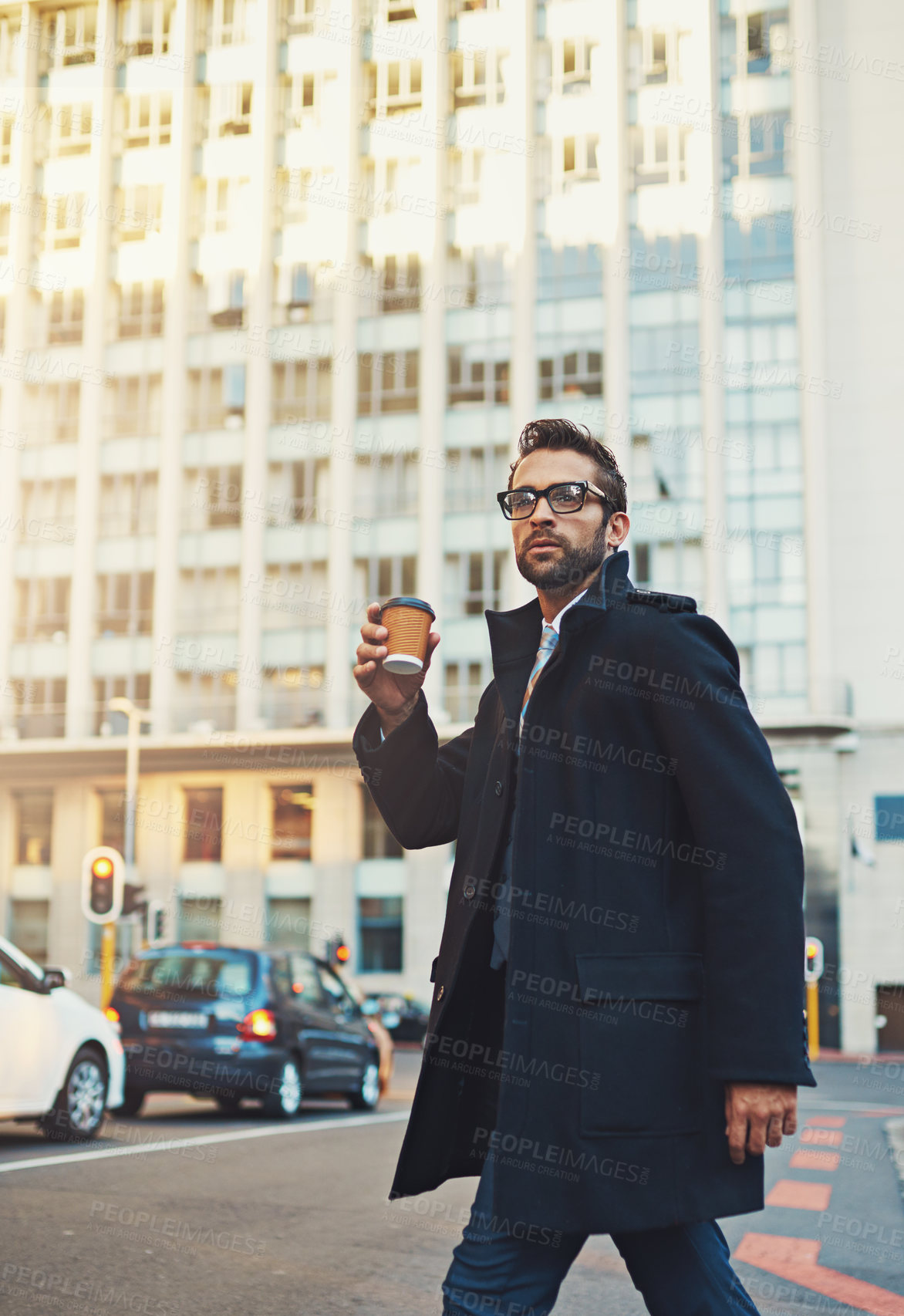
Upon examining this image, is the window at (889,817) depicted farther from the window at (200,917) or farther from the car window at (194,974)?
the car window at (194,974)

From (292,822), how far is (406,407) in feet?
38.5

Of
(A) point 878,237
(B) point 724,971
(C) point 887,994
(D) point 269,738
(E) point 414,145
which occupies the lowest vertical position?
(C) point 887,994

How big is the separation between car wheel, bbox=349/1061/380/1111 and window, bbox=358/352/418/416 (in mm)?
30311

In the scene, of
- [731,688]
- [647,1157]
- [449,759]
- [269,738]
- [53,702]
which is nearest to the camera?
[647,1157]

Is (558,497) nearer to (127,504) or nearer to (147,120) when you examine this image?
(127,504)

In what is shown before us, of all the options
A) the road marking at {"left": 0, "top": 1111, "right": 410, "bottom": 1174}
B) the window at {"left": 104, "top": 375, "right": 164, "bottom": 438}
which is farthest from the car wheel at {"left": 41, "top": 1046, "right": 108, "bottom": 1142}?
the window at {"left": 104, "top": 375, "right": 164, "bottom": 438}

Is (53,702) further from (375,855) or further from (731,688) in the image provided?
(731,688)

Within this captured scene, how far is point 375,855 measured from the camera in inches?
1671

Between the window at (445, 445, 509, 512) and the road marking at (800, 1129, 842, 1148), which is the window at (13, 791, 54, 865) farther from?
the road marking at (800, 1129, 842, 1148)

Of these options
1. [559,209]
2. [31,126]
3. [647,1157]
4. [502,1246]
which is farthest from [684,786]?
[31,126]

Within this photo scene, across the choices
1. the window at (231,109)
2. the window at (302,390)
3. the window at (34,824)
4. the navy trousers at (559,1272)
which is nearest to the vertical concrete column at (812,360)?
the window at (302,390)

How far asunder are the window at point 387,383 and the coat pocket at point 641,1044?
138ft

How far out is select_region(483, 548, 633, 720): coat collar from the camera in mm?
3070

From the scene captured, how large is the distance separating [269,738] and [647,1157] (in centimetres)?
3964
